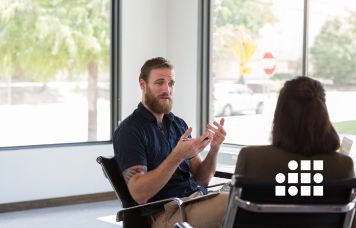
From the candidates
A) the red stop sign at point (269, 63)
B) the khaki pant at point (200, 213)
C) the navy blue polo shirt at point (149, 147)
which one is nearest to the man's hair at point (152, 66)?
the navy blue polo shirt at point (149, 147)

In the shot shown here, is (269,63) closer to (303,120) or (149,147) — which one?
(149,147)

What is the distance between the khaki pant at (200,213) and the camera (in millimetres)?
2625

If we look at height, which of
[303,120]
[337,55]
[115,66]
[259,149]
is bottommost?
[259,149]

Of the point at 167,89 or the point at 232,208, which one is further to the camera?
the point at 167,89

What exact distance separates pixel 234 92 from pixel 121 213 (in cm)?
316

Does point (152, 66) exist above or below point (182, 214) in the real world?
above

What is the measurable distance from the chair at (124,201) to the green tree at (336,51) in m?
2.55

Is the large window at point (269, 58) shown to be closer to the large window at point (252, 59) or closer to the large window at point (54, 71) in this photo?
the large window at point (252, 59)

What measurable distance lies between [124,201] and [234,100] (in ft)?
10.2

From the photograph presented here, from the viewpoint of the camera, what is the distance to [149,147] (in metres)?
2.78

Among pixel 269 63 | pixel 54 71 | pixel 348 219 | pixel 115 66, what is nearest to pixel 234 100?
pixel 269 63

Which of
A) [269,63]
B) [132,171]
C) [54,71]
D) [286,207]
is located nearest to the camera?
[286,207]

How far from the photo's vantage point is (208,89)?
591 centimetres

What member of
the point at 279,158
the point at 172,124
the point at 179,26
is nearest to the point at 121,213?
the point at 172,124
